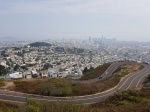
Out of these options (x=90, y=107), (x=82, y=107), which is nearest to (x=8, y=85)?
(x=90, y=107)

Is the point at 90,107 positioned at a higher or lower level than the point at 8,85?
higher

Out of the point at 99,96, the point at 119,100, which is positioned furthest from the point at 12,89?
the point at 119,100

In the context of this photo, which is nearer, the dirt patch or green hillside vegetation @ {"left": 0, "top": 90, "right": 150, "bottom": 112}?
green hillside vegetation @ {"left": 0, "top": 90, "right": 150, "bottom": 112}

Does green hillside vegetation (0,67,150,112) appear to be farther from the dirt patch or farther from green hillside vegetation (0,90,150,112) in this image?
the dirt patch

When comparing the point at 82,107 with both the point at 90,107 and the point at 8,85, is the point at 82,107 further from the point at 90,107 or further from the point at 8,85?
the point at 8,85

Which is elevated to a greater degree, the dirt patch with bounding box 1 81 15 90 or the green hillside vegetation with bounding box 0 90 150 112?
the green hillside vegetation with bounding box 0 90 150 112

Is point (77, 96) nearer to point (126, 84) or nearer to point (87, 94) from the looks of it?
point (87, 94)

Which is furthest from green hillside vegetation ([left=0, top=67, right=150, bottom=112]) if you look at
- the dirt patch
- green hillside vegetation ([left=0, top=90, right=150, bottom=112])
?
the dirt patch

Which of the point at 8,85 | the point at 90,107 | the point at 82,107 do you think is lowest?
the point at 8,85

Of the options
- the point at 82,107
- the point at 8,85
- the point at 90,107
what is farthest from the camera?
the point at 8,85

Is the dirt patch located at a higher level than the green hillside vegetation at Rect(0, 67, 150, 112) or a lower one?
lower

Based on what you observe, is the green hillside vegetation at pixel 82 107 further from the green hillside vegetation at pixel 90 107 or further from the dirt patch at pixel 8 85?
the dirt patch at pixel 8 85

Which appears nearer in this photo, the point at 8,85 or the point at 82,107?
the point at 82,107
